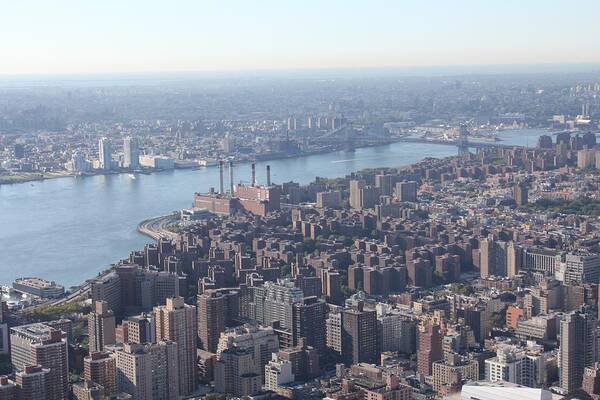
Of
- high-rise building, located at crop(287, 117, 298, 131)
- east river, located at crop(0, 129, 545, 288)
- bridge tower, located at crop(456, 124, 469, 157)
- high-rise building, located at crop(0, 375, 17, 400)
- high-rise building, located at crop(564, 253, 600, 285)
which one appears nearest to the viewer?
high-rise building, located at crop(0, 375, 17, 400)

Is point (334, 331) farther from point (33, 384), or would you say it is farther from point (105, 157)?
point (105, 157)

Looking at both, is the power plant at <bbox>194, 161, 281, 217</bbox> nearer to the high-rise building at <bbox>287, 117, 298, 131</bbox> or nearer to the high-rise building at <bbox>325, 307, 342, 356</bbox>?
the high-rise building at <bbox>325, 307, 342, 356</bbox>

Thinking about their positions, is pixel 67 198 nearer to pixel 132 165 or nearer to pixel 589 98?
pixel 132 165

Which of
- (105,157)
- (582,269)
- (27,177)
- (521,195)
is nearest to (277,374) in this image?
(582,269)

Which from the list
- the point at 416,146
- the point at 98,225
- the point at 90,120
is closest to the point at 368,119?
the point at 416,146

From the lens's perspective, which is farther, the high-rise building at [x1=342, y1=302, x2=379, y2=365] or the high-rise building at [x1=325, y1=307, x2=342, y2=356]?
the high-rise building at [x1=325, y1=307, x2=342, y2=356]

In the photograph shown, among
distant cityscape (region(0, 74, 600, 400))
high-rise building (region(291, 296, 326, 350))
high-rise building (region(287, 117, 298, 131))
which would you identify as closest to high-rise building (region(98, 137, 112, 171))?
distant cityscape (region(0, 74, 600, 400))
